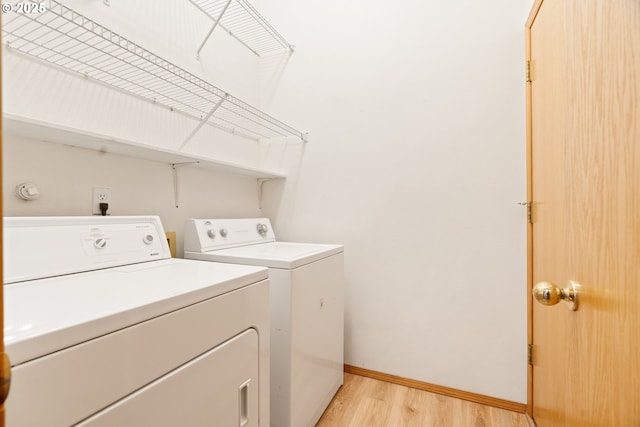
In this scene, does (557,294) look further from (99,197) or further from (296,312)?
(99,197)

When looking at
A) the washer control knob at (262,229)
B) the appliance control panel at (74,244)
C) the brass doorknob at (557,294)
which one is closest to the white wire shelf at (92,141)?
the appliance control panel at (74,244)

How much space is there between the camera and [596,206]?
722 mm

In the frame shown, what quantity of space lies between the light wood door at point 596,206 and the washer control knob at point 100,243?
1.48 m

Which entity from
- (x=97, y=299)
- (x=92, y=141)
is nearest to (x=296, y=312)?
(x=97, y=299)

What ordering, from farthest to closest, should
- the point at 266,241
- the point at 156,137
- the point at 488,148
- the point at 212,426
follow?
1. the point at 266,241
2. the point at 488,148
3. the point at 156,137
4. the point at 212,426

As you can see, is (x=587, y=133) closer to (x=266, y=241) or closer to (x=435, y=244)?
(x=435, y=244)

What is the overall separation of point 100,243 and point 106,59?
2.70 ft

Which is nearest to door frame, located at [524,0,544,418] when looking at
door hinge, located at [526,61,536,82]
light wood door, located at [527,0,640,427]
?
door hinge, located at [526,61,536,82]

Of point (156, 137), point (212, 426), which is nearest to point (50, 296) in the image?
point (212, 426)

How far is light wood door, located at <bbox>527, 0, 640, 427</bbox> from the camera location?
0.58 meters

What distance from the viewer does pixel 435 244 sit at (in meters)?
1.93

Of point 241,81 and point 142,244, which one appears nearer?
point 142,244

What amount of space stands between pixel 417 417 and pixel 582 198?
4.73 ft

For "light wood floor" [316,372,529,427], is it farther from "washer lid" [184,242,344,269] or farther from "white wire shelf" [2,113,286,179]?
"white wire shelf" [2,113,286,179]
